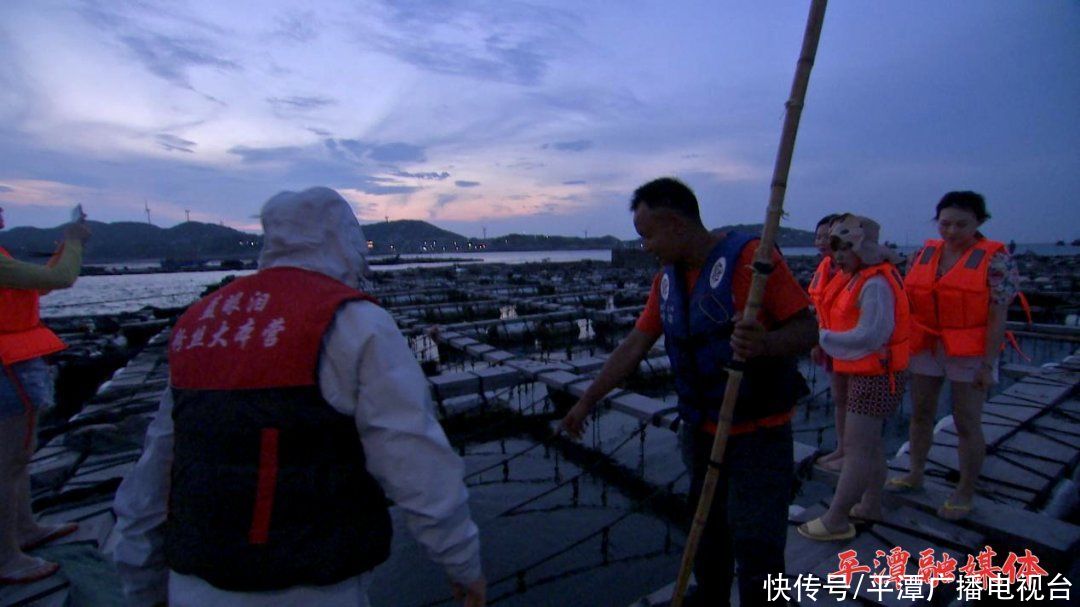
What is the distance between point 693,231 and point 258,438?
2057mm

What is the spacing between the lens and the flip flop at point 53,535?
12.1ft

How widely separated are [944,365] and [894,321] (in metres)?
0.85

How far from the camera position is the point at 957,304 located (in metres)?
3.47

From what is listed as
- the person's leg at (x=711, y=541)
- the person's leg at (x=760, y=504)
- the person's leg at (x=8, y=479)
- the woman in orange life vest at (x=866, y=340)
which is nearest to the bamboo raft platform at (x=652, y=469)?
the person's leg at (x=8, y=479)

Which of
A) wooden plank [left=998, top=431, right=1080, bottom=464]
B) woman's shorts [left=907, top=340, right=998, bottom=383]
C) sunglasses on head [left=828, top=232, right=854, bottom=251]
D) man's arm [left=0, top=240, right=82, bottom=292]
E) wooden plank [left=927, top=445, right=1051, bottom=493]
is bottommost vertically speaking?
wooden plank [left=927, top=445, right=1051, bottom=493]

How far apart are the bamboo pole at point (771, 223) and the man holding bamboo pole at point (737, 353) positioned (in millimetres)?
106

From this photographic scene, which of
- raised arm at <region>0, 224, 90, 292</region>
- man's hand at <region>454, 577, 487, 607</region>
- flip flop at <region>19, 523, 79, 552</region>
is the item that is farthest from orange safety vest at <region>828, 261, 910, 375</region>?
flip flop at <region>19, 523, 79, 552</region>

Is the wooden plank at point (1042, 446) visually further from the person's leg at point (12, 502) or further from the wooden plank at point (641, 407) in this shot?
the person's leg at point (12, 502)

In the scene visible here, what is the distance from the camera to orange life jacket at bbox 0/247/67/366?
307 cm

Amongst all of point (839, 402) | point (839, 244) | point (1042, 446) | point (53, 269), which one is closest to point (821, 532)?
point (839, 402)

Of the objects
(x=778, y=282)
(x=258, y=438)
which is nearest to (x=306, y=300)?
(x=258, y=438)

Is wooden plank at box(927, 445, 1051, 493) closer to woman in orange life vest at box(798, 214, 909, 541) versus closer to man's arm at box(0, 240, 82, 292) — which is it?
woman in orange life vest at box(798, 214, 909, 541)

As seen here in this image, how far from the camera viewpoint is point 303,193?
69.5 inches

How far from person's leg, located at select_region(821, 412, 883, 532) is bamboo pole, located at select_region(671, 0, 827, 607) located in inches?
58.1
